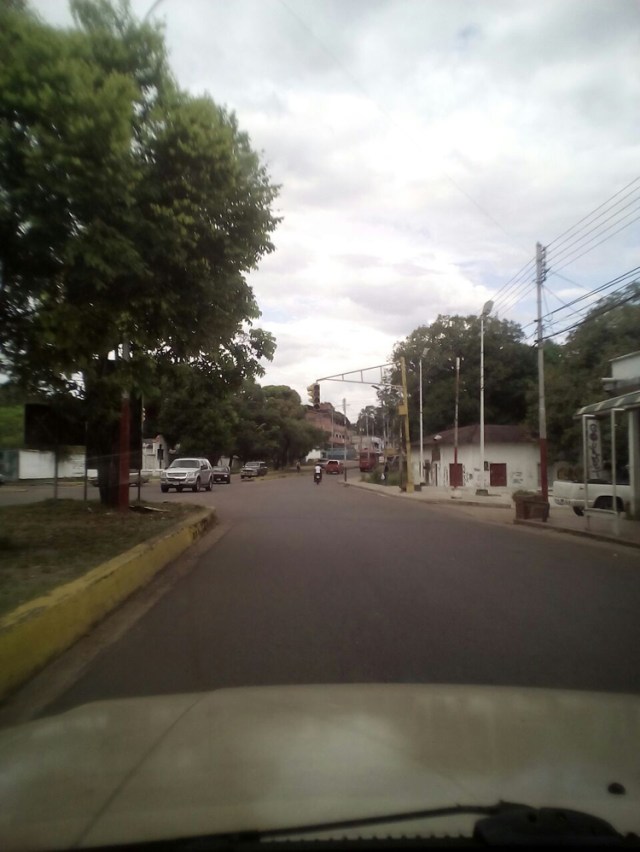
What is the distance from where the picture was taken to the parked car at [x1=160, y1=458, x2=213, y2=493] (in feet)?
128

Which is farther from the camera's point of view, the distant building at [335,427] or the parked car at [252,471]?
the distant building at [335,427]

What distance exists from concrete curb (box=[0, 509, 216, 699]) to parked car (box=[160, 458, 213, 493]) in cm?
2779

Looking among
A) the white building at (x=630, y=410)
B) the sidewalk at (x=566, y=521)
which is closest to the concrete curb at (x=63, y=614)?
the sidewalk at (x=566, y=521)

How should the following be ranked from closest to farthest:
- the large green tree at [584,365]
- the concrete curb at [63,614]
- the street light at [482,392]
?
the concrete curb at [63,614], the large green tree at [584,365], the street light at [482,392]

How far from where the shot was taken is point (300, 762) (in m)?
3.13

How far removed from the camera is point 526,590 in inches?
395

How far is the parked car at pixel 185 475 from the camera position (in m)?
39.1

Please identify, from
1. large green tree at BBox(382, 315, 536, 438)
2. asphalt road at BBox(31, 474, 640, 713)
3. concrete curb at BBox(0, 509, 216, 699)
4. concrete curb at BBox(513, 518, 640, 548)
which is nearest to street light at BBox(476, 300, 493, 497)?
concrete curb at BBox(513, 518, 640, 548)

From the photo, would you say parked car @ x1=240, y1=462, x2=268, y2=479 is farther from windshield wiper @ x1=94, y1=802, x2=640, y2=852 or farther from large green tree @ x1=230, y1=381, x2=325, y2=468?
windshield wiper @ x1=94, y1=802, x2=640, y2=852

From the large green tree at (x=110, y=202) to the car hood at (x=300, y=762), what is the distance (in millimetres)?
6826

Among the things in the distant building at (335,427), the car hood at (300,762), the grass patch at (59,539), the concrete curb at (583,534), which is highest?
the distant building at (335,427)

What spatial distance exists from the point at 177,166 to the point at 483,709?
8.62 meters

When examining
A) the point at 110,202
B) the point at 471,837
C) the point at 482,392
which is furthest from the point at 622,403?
the point at 482,392

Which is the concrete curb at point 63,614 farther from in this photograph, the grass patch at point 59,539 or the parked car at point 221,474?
the parked car at point 221,474
